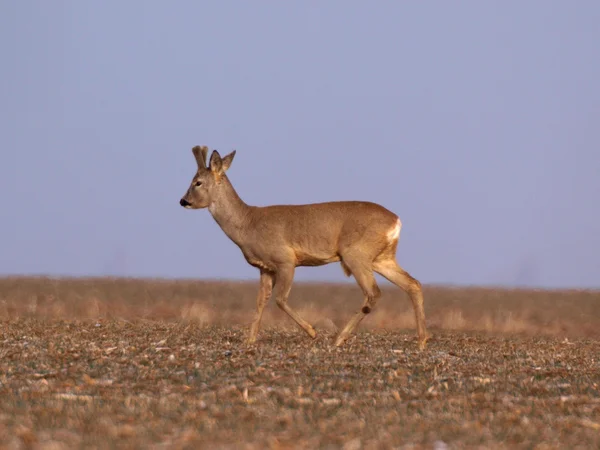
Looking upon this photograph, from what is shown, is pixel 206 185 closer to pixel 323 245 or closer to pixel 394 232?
pixel 323 245

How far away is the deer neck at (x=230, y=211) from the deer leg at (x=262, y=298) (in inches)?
26.1

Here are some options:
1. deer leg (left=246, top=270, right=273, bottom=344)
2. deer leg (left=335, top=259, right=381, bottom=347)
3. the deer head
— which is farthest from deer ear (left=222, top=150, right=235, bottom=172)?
deer leg (left=335, top=259, right=381, bottom=347)

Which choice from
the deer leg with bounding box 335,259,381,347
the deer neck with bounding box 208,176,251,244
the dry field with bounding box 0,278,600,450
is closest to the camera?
the dry field with bounding box 0,278,600,450

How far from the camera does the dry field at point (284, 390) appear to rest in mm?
7598

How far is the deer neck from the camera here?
1564 centimetres

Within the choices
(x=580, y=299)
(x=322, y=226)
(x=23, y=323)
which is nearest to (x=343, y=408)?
(x=322, y=226)

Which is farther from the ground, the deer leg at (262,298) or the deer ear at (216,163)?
the deer ear at (216,163)

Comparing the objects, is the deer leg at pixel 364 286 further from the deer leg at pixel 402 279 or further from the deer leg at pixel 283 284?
the deer leg at pixel 283 284

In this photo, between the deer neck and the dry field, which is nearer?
the dry field

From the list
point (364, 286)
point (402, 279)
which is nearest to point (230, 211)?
point (364, 286)

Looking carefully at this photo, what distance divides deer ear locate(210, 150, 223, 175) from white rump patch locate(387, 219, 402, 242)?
110 inches

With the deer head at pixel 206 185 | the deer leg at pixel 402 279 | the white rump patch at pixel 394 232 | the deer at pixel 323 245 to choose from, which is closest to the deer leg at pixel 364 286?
the deer at pixel 323 245

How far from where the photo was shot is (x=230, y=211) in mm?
15844

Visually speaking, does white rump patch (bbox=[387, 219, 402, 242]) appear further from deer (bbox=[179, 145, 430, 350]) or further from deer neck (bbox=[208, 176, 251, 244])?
deer neck (bbox=[208, 176, 251, 244])
